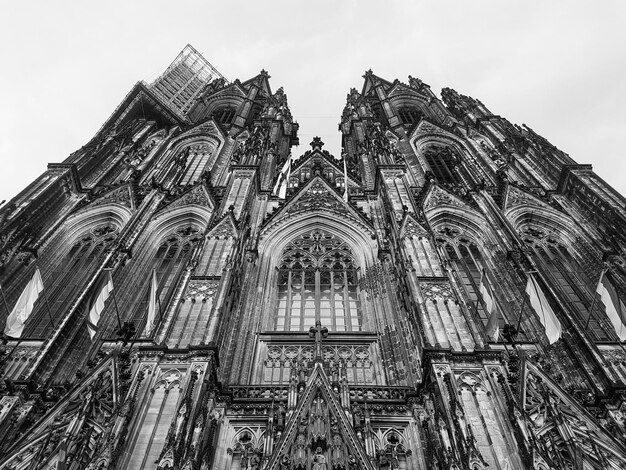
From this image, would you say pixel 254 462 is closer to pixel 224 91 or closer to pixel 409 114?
pixel 409 114

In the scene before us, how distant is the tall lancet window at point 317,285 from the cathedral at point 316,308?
0.09 metres

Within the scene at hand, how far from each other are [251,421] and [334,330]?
5.00m

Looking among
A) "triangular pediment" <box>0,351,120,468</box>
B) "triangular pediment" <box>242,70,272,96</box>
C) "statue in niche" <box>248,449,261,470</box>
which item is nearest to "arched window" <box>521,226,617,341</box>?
"statue in niche" <box>248,449,261,470</box>

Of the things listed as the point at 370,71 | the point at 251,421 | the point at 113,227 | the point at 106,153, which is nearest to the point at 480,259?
the point at 251,421

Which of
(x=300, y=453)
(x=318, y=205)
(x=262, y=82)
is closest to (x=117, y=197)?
(x=318, y=205)

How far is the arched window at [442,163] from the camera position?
93.0 feet

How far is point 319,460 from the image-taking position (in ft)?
38.1

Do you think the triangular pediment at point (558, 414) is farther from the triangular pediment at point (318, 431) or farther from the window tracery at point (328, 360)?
the window tracery at point (328, 360)

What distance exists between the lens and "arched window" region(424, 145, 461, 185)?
93.0 feet

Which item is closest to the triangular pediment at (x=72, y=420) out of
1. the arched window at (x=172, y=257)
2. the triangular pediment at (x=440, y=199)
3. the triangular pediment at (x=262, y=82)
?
the arched window at (x=172, y=257)

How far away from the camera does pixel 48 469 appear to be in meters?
11.2

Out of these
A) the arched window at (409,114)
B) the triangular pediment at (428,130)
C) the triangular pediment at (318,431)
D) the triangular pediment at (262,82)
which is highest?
the triangular pediment at (262,82)

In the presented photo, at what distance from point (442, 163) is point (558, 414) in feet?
64.9

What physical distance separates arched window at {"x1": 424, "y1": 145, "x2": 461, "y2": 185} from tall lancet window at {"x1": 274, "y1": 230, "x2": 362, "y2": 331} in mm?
7616
